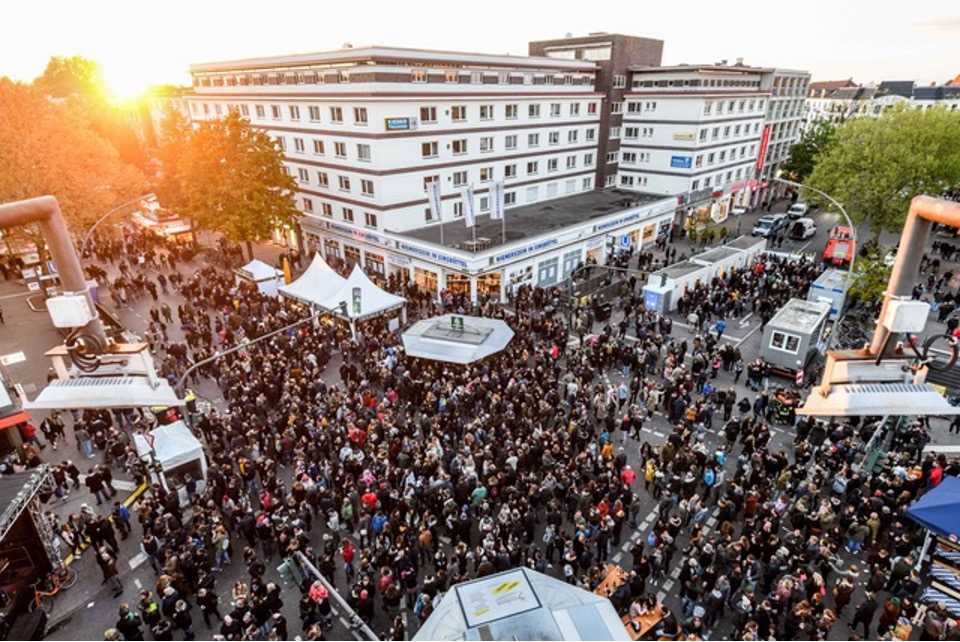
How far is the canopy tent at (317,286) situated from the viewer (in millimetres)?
26094

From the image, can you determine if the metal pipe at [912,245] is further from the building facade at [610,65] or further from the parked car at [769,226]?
the parked car at [769,226]

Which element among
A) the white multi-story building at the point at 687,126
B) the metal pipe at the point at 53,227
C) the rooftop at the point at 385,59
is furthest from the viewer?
the white multi-story building at the point at 687,126

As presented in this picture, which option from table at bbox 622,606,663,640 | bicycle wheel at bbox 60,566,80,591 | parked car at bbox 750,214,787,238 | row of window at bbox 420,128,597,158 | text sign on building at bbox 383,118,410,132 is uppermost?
text sign on building at bbox 383,118,410,132

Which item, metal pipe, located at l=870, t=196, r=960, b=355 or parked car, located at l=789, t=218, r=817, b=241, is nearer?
metal pipe, located at l=870, t=196, r=960, b=355

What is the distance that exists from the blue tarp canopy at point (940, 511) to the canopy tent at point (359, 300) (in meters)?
20.4

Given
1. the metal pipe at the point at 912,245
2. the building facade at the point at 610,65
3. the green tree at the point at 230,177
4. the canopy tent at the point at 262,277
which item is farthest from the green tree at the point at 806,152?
the metal pipe at the point at 912,245

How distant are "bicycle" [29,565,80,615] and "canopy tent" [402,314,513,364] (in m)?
12.3

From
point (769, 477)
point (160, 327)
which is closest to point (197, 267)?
point (160, 327)

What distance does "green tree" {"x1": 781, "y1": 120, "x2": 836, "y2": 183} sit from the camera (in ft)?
194

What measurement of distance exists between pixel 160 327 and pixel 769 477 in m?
26.8

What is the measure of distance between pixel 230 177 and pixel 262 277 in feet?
26.3

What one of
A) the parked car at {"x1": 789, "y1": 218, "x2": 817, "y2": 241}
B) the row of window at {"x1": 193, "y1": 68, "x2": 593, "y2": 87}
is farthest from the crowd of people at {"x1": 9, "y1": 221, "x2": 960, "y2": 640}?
the parked car at {"x1": 789, "y1": 218, "x2": 817, "y2": 241}

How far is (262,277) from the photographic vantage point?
97.4 ft

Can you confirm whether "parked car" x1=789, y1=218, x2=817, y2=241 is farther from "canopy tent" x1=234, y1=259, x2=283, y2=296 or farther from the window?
"canopy tent" x1=234, y1=259, x2=283, y2=296
